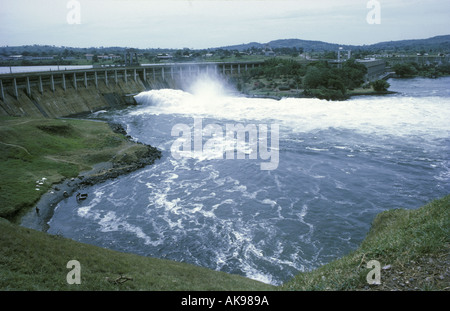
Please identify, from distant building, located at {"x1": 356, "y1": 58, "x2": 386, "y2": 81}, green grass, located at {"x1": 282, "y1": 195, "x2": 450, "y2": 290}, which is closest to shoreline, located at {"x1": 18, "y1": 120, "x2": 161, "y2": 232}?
green grass, located at {"x1": 282, "y1": 195, "x2": 450, "y2": 290}

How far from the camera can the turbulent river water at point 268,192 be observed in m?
20.6

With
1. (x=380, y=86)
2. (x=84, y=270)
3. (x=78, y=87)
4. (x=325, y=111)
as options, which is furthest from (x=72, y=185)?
(x=380, y=86)

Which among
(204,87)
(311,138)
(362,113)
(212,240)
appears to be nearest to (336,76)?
(362,113)

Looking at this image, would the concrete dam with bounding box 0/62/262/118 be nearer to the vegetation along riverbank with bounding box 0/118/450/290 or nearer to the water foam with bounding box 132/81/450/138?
the water foam with bounding box 132/81/450/138

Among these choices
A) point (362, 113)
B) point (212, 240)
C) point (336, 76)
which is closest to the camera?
point (212, 240)

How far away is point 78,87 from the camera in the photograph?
60906mm

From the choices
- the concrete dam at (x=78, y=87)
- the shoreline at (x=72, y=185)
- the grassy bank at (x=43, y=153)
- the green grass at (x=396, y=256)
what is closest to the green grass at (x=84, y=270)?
the green grass at (x=396, y=256)

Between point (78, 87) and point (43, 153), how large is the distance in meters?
30.6

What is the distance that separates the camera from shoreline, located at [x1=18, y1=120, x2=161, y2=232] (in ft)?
77.2

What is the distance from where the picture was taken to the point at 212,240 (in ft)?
70.3

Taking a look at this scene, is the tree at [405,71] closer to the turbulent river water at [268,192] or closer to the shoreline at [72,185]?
the turbulent river water at [268,192]

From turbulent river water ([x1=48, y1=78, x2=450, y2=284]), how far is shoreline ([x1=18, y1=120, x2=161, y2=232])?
2.16 ft
